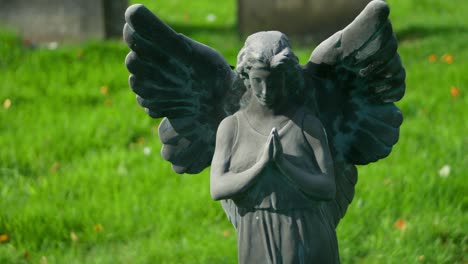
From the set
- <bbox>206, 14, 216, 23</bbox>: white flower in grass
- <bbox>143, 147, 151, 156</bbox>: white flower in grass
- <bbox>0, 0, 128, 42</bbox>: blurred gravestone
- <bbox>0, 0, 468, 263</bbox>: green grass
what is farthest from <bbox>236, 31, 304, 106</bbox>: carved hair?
<bbox>206, 14, 216, 23</bbox>: white flower in grass

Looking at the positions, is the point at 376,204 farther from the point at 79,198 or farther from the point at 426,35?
the point at 426,35

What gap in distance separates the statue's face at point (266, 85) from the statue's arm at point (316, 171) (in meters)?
0.15

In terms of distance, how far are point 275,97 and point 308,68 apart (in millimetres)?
217

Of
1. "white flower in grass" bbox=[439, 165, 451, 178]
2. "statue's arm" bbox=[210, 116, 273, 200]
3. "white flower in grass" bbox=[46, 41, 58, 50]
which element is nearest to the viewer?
"statue's arm" bbox=[210, 116, 273, 200]

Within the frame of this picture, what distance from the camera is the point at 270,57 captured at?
2.32 metres

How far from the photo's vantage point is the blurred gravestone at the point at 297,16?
729 cm

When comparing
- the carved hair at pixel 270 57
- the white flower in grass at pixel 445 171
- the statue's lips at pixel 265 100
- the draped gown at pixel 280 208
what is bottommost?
the white flower in grass at pixel 445 171

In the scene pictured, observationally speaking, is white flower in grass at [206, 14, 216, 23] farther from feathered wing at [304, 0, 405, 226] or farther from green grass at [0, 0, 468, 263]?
feathered wing at [304, 0, 405, 226]

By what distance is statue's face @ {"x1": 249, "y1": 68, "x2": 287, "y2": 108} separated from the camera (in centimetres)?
234

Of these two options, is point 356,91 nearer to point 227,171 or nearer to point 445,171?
point 227,171

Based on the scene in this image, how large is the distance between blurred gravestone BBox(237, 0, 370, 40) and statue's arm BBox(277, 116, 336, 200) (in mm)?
4921

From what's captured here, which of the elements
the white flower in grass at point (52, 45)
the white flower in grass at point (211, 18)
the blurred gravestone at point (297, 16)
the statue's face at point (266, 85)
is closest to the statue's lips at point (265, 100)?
the statue's face at point (266, 85)

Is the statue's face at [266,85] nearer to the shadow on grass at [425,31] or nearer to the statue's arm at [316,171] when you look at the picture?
the statue's arm at [316,171]

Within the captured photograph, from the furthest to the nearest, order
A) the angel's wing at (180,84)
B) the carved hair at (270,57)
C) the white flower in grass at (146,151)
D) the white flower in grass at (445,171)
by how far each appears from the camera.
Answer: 1. the white flower in grass at (146,151)
2. the white flower in grass at (445,171)
3. the angel's wing at (180,84)
4. the carved hair at (270,57)
